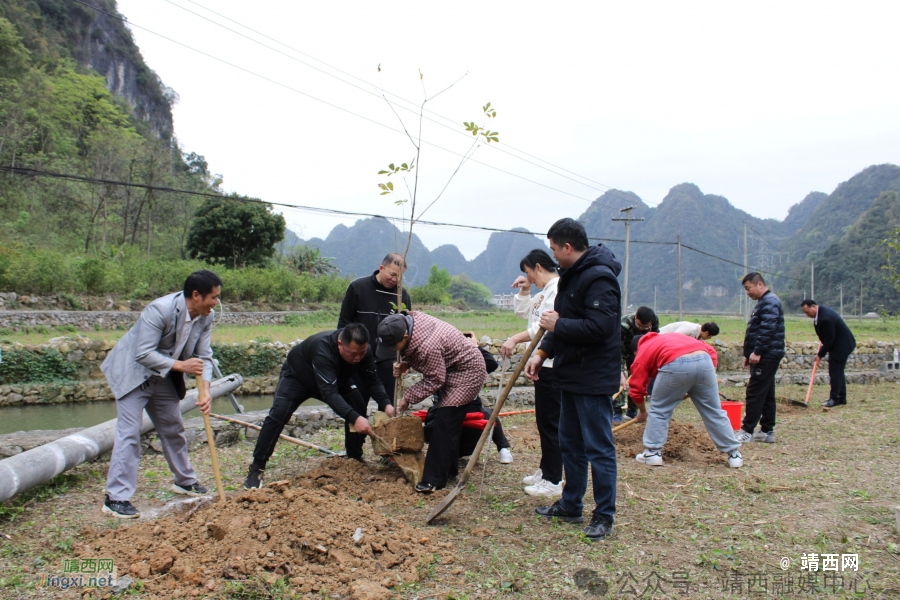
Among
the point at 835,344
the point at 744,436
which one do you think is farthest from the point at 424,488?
the point at 835,344

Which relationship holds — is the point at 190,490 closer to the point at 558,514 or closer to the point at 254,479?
the point at 254,479

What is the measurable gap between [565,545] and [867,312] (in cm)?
6493

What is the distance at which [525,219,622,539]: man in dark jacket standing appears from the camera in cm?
295

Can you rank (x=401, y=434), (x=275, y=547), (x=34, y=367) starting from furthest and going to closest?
(x=34, y=367)
(x=401, y=434)
(x=275, y=547)

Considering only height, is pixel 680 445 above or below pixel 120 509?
above

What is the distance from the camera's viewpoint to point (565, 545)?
9.58 ft

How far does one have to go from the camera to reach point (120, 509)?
337 centimetres

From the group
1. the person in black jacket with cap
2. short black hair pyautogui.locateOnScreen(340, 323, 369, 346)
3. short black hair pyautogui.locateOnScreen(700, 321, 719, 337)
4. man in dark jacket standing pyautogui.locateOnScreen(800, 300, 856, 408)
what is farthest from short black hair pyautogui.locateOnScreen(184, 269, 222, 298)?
man in dark jacket standing pyautogui.locateOnScreen(800, 300, 856, 408)

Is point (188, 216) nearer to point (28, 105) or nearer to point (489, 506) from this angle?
point (28, 105)

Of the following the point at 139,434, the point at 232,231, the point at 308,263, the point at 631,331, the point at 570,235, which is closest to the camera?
the point at 570,235

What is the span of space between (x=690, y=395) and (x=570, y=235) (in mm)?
2372

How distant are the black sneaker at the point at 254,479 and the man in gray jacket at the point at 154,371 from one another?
557mm

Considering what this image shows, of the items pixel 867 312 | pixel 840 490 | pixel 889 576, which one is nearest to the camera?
pixel 889 576

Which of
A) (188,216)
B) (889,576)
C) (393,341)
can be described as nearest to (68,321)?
(393,341)
